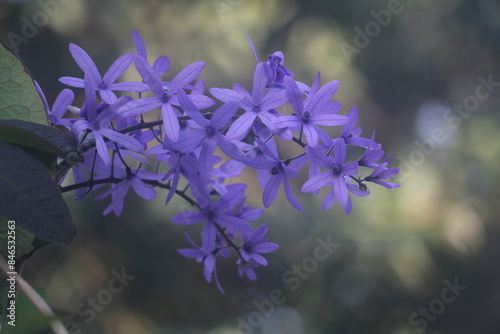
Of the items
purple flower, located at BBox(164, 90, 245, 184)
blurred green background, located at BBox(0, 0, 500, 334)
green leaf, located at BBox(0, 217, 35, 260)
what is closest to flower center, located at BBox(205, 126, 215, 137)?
purple flower, located at BBox(164, 90, 245, 184)

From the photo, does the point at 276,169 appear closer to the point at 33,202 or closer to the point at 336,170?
the point at 336,170

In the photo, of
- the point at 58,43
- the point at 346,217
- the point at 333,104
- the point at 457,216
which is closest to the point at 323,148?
the point at 333,104

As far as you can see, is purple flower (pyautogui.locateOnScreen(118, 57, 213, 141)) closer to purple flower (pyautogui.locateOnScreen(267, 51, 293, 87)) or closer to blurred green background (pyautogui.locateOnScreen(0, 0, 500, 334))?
purple flower (pyautogui.locateOnScreen(267, 51, 293, 87))

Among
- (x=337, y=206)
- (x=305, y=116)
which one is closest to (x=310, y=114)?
(x=305, y=116)

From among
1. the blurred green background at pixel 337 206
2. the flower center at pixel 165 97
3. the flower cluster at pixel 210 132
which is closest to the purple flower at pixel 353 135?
the flower cluster at pixel 210 132

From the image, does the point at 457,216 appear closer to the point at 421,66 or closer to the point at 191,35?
the point at 421,66
